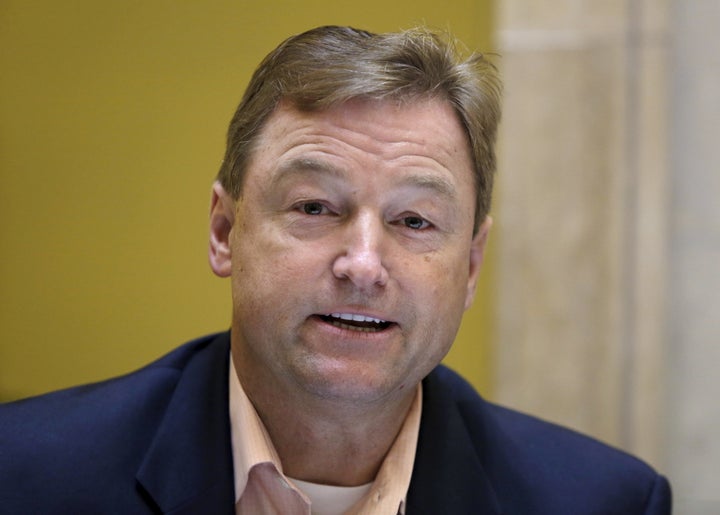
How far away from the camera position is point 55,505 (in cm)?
198

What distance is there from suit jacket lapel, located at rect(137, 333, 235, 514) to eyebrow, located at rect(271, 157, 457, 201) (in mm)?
487

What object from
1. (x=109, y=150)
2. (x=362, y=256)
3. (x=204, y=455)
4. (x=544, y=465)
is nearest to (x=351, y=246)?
(x=362, y=256)

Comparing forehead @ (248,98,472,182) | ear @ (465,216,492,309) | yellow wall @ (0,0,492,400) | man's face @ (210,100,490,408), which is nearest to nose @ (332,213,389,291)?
man's face @ (210,100,490,408)

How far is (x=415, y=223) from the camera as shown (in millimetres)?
2006

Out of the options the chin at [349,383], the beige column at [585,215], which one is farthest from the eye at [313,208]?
the beige column at [585,215]

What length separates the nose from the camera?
1874 millimetres

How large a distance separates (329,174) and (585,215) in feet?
4.17

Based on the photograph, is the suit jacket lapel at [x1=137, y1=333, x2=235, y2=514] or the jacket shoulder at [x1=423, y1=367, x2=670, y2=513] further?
the jacket shoulder at [x1=423, y1=367, x2=670, y2=513]

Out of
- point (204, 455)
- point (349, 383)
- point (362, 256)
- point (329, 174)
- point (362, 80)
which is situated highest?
point (362, 80)

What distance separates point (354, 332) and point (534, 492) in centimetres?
64

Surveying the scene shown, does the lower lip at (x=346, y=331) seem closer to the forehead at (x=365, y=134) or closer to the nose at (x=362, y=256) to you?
the nose at (x=362, y=256)

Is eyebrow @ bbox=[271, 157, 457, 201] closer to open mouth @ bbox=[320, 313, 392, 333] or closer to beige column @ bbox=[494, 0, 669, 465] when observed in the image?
open mouth @ bbox=[320, 313, 392, 333]

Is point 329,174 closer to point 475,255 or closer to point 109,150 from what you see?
point 475,255

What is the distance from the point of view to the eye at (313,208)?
6.43ft
